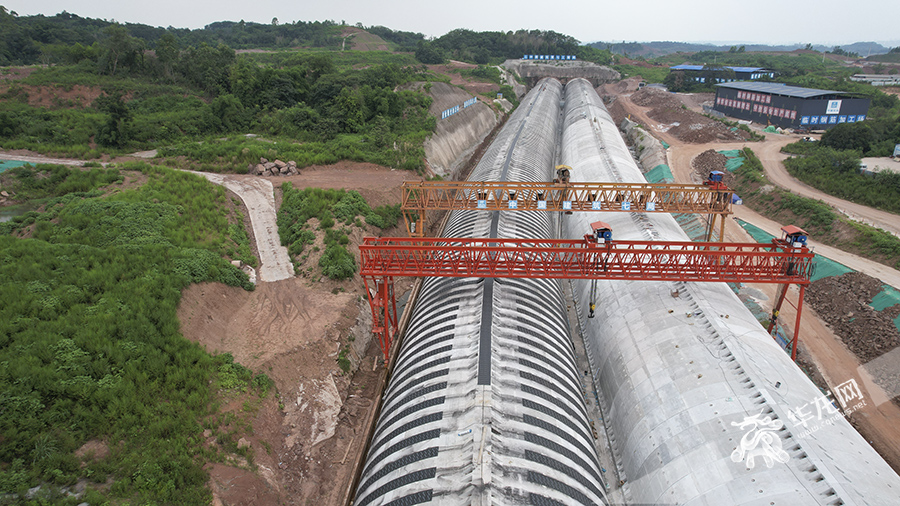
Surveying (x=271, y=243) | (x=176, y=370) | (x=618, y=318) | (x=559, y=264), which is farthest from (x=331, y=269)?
(x=618, y=318)

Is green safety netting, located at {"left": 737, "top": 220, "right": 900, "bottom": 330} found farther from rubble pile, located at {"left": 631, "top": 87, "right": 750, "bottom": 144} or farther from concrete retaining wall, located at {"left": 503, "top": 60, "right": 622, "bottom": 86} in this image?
concrete retaining wall, located at {"left": 503, "top": 60, "right": 622, "bottom": 86}

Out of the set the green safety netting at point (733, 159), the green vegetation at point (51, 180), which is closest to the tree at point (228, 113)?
the green vegetation at point (51, 180)

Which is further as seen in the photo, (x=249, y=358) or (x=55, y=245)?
(x=55, y=245)

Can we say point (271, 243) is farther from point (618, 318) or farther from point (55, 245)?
point (618, 318)

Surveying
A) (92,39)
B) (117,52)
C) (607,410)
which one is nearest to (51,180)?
(117,52)

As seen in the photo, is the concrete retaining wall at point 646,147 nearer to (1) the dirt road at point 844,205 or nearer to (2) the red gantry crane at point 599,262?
(1) the dirt road at point 844,205

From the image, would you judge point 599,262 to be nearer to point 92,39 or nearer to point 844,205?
point 844,205
